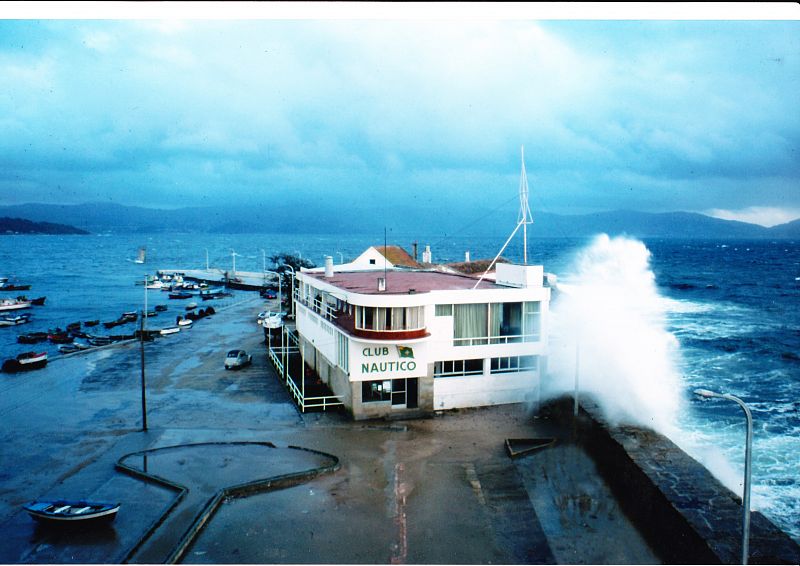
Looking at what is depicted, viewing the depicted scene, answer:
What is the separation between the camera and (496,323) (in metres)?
27.5

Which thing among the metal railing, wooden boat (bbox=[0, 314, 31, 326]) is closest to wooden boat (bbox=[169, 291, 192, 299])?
wooden boat (bbox=[0, 314, 31, 326])

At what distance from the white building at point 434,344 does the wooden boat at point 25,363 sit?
852 inches

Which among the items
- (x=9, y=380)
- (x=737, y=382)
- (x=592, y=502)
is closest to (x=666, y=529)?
(x=592, y=502)

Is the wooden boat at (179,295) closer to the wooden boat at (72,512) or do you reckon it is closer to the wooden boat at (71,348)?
the wooden boat at (71,348)

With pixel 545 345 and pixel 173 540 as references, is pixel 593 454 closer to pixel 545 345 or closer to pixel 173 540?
pixel 545 345

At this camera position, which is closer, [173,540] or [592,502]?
[173,540]

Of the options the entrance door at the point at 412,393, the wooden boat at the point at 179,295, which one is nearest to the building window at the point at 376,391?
the entrance door at the point at 412,393

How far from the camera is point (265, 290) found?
291 ft

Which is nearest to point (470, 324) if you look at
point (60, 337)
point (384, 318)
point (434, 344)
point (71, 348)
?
point (434, 344)

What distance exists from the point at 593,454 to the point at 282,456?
465 inches

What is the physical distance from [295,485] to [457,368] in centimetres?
1054

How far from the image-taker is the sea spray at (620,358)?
2874 cm

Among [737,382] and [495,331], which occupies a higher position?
[495,331]

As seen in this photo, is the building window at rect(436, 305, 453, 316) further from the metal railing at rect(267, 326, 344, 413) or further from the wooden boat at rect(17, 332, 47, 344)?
the wooden boat at rect(17, 332, 47, 344)
